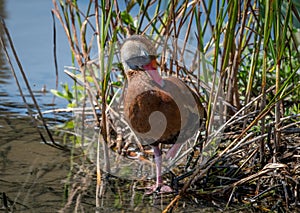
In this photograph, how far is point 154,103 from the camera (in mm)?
1924

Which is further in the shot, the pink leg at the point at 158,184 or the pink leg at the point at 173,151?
the pink leg at the point at 173,151

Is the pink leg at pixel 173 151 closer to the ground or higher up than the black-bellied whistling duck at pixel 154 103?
closer to the ground

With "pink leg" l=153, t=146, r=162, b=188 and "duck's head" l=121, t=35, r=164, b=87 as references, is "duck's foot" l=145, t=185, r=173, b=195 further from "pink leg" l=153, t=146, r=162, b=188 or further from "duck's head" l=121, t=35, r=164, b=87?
"duck's head" l=121, t=35, r=164, b=87

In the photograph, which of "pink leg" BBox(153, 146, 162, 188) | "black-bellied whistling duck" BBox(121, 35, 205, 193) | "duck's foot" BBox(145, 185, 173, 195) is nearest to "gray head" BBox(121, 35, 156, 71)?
"black-bellied whistling duck" BBox(121, 35, 205, 193)

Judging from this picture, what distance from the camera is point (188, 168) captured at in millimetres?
2250

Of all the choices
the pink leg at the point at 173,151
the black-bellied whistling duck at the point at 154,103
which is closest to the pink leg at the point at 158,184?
the black-bellied whistling duck at the point at 154,103

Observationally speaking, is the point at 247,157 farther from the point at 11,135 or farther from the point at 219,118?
the point at 11,135

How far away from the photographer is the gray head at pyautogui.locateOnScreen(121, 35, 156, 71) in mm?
1995

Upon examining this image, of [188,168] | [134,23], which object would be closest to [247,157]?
[188,168]

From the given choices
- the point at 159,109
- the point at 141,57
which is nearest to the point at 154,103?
Result: the point at 159,109

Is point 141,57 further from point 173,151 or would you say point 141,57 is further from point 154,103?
point 173,151

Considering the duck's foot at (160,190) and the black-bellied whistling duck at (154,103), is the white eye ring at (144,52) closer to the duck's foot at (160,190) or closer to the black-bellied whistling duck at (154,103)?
the black-bellied whistling duck at (154,103)

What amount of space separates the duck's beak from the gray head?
0.5 inches

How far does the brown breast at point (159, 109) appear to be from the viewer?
193 cm
